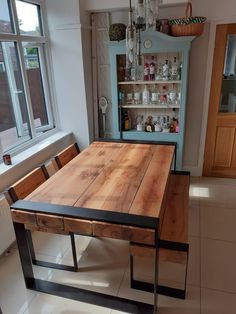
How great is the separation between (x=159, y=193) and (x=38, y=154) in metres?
1.58

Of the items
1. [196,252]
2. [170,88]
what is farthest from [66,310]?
[170,88]

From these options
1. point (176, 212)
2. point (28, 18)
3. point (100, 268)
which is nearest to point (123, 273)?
point (100, 268)

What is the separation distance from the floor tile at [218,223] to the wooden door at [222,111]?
0.88m

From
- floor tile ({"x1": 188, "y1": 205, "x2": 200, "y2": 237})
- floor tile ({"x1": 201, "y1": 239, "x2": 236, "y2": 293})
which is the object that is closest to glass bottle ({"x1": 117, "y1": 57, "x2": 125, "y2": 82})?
floor tile ({"x1": 188, "y1": 205, "x2": 200, "y2": 237})

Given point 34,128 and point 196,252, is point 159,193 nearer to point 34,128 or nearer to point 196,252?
point 196,252

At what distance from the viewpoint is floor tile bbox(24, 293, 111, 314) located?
5.73 feet

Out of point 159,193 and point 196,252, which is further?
point 196,252

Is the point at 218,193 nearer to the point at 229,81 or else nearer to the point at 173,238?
the point at 229,81

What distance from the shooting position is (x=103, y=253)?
228 cm

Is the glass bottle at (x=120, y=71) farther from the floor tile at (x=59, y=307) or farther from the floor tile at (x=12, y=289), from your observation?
the floor tile at (x=59, y=307)

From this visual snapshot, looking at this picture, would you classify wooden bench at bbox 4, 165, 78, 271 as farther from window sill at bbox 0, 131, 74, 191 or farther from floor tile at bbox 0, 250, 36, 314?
window sill at bbox 0, 131, 74, 191

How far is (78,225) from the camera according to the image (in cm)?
151

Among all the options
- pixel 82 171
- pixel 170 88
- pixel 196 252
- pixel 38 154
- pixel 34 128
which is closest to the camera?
pixel 82 171

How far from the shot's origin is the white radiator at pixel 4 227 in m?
2.17
